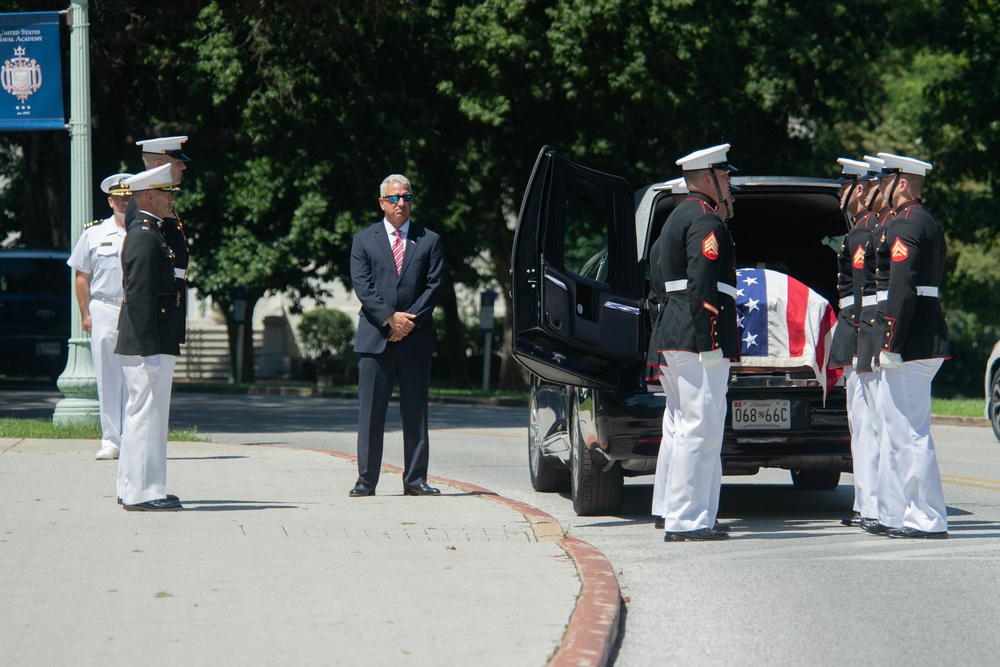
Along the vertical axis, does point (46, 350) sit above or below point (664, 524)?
above

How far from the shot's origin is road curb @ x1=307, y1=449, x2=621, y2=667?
16.9 feet

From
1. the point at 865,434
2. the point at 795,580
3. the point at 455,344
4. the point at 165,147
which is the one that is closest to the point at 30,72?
the point at 165,147

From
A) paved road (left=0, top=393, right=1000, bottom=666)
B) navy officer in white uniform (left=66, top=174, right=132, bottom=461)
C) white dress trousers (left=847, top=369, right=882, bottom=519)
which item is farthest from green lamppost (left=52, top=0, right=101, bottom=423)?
white dress trousers (left=847, top=369, right=882, bottom=519)

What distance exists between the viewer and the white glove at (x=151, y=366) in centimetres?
850

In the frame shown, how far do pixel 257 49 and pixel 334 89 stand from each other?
330 centimetres

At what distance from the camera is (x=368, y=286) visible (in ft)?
30.9

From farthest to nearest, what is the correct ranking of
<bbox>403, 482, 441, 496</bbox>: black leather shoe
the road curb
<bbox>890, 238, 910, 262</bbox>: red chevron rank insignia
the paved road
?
<bbox>403, 482, 441, 496</bbox>: black leather shoe → <bbox>890, 238, 910, 262</bbox>: red chevron rank insignia → the paved road → the road curb

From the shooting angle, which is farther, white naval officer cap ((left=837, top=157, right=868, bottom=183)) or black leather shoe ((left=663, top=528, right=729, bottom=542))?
white naval officer cap ((left=837, top=157, right=868, bottom=183))

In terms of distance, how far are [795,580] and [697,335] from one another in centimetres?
145

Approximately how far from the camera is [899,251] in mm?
8016

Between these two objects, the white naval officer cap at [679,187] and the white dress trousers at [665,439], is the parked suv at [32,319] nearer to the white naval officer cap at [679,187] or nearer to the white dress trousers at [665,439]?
the white naval officer cap at [679,187]

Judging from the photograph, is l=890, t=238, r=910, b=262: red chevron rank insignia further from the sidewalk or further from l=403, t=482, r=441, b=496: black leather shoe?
l=403, t=482, r=441, b=496: black leather shoe

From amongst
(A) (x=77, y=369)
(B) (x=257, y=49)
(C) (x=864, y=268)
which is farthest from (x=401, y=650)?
(B) (x=257, y=49)

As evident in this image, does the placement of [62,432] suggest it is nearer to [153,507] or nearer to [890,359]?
[153,507]
